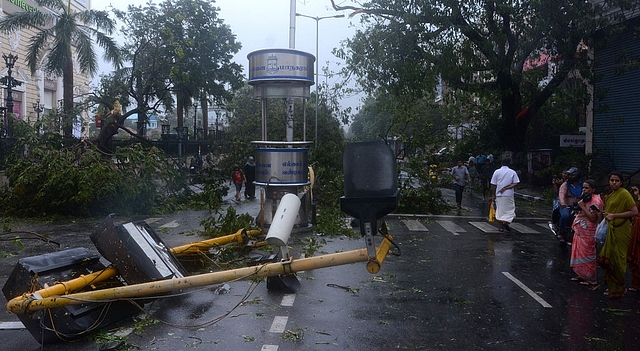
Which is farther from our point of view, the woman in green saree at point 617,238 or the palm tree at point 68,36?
the palm tree at point 68,36

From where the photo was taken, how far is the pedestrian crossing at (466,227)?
574 inches

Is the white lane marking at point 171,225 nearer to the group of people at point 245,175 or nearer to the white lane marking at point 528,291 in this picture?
the group of people at point 245,175

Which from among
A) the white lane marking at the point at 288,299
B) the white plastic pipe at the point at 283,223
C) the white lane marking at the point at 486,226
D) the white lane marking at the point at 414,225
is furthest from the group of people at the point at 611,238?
the white lane marking at the point at 414,225

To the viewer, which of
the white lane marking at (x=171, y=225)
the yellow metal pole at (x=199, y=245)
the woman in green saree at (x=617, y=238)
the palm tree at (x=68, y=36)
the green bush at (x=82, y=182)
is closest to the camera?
the woman in green saree at (x=617, y=238)

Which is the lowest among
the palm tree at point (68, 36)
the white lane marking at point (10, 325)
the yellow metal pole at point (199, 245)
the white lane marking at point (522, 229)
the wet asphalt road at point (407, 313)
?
the white lane marking at point (10, 325)

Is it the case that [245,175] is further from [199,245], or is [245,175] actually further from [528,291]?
[528,291]

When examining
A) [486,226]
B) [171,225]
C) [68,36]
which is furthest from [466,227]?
[68,36]

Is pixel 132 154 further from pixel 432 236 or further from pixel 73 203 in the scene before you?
pixel 432 236

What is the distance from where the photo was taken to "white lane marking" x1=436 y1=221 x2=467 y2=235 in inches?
567

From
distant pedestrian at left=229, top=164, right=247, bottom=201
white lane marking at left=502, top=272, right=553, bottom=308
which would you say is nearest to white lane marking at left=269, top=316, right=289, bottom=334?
white lane marking at left=502, top=272, right=553, bottom=308

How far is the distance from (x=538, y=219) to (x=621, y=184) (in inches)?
388

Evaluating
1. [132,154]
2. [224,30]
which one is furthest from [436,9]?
[224,30]

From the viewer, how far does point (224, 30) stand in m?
41.3

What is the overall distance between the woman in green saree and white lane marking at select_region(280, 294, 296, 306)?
4.26 metres
